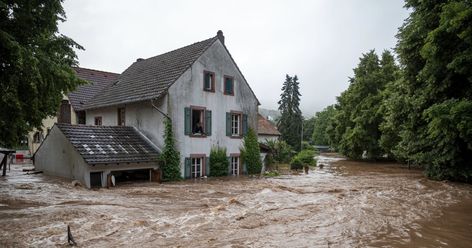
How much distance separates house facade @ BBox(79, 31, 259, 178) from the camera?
22.3 meters

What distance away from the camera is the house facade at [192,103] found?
2234 cm

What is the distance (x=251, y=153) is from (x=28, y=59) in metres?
19.1

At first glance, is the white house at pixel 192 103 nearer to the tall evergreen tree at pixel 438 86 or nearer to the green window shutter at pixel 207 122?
the green window shutter at pixel 207 122

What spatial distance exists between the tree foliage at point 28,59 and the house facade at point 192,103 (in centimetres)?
1076

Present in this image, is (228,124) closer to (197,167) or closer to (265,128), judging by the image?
(197,167)

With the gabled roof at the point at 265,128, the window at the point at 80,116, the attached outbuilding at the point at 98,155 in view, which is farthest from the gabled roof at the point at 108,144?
the gabled roof at the point at 265,128

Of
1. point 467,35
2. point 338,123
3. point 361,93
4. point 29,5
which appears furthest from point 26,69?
point 338,123

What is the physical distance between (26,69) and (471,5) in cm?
1658

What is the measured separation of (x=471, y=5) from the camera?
607 inches

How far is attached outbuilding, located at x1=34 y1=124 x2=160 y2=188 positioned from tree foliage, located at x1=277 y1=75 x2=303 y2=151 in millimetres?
40950

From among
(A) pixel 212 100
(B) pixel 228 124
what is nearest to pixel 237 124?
(B) pixel 228 124

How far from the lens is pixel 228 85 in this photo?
25.5 m

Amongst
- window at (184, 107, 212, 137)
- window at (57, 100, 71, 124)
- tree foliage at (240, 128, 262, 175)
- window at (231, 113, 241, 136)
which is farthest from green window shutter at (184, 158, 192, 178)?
window at (57, 100, 71, 124)

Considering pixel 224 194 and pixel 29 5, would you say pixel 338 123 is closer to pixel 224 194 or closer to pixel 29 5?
pixel 224 194
